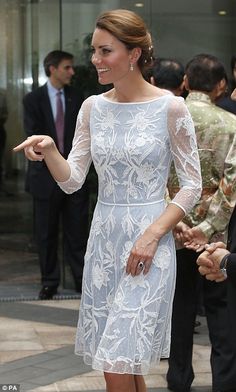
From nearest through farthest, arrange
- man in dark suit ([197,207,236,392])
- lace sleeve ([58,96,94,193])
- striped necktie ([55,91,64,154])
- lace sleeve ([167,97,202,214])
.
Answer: man in dark suit ([197,207,236,392]) < lace sleeve ([167,97,202,214]) < lace sleeve ([58,96,94,193]) < striped necktie ([55,91,64,154])

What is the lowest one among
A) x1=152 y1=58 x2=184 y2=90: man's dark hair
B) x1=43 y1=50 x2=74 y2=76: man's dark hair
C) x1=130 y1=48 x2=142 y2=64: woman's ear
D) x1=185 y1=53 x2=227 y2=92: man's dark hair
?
x1=43 y1=50 x2=74 y2=76: man's dark hair

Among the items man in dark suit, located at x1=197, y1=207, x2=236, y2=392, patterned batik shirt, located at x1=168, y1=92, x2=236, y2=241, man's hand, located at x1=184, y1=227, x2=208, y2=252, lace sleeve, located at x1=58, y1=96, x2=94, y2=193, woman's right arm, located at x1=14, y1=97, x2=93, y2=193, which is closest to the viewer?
man in dark suit, located at x1=197, y1=207, x2=236, y2=392

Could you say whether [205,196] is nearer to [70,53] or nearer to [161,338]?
[161,338]

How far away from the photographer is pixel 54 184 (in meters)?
8.62

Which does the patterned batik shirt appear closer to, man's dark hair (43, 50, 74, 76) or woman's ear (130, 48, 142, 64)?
woman's ear (130, 48, 142, 64)

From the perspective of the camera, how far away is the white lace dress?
4.00 m

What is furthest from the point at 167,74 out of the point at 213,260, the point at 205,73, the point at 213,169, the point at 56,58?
the point at 213,260

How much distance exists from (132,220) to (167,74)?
2.41 metres

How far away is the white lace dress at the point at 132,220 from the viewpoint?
13.1 ft

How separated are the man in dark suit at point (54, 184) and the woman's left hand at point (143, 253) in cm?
457

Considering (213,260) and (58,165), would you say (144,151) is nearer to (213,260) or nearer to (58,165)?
(58,165)

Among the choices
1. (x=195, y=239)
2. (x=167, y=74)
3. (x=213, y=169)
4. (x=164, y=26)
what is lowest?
(x=164, y=26)

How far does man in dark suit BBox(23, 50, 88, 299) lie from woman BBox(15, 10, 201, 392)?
438 cm

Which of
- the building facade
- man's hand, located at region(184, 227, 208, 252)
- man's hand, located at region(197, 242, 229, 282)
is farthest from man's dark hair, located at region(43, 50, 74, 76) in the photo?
man's hand, located at region(197, 242, 229, 282)
